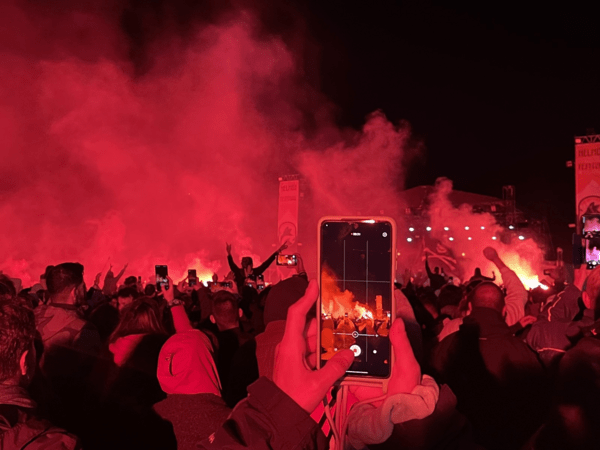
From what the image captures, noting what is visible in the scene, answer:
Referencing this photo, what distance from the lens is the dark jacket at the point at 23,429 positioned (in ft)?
7.08

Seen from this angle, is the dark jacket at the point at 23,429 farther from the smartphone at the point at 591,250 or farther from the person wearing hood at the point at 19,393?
the smartphone at the point at 591,250

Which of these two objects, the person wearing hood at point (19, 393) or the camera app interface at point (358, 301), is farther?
the person wearing hood at point (19, 393)

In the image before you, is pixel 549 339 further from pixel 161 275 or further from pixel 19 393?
pixel 161 275

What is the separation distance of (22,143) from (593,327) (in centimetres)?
2476

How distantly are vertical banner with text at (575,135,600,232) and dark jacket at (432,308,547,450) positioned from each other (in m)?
17.7

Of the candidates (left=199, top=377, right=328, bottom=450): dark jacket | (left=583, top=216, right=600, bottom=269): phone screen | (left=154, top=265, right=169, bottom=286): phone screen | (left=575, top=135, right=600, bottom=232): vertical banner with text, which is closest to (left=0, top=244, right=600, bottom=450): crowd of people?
(left=199, top=377, right=328, bottom=450): dark jacket

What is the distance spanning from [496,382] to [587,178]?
19.1 meters

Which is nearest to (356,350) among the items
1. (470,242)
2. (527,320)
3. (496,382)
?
(496,382)

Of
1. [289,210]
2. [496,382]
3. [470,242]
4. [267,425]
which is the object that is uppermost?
[289,210]

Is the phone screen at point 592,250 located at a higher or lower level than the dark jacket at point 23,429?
higher

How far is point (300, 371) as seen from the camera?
1583 mm

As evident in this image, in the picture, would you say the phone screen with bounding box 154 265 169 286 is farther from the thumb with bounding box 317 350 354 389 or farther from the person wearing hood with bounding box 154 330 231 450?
the thumb with bounding box 317 350 354 389

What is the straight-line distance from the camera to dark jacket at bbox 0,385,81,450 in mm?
2158

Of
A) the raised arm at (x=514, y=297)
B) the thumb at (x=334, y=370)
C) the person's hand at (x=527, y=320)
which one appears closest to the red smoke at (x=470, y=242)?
the person's hand at (x=527, y=320)
